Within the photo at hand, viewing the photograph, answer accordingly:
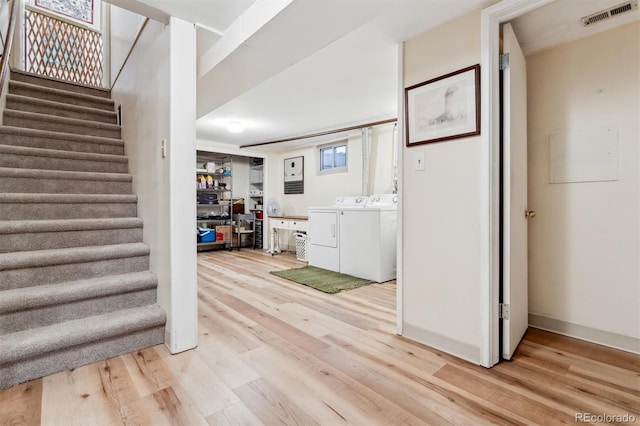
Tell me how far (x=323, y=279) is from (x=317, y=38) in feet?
8.53

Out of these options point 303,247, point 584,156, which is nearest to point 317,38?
point 584,156

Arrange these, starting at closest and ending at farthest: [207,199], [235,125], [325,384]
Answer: [325,384]
[235,125]
[207,199]

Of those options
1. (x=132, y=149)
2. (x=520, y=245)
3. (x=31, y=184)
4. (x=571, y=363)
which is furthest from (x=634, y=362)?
(x=31, y=184)

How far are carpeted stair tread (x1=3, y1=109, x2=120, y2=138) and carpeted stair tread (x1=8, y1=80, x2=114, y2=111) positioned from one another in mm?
453

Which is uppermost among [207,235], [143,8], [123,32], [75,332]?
[123,32]

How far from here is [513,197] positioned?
70.7 inches

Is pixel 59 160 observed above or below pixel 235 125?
below

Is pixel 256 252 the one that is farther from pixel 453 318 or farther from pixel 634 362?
pixel 634 362

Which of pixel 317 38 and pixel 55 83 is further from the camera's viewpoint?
pixel 55 83

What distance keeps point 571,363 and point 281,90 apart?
3.17 meters

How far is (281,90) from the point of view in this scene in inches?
125

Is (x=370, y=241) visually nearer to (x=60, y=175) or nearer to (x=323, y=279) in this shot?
(x=323, y=279)

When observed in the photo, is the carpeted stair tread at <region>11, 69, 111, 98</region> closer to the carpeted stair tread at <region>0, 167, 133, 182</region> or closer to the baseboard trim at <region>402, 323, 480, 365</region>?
Answer: the carpeted stair tread at <region>0, 167, 133, 182</region>

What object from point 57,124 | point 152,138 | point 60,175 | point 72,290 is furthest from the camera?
point 57,124
